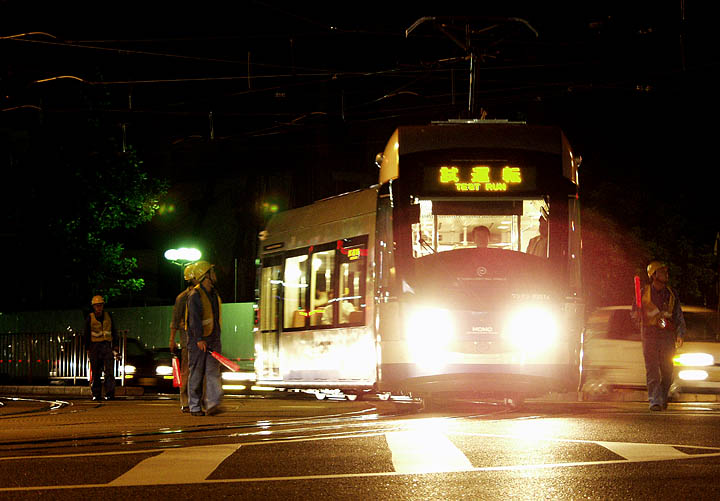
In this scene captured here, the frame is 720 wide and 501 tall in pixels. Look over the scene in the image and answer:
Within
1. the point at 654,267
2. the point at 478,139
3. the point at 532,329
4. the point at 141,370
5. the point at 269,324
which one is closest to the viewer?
the point at 532,329

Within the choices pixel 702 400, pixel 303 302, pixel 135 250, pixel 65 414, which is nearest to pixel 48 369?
pixel 303 302

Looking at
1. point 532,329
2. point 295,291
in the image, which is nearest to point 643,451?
point 532,329

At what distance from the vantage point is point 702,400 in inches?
765

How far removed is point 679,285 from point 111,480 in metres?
33.1

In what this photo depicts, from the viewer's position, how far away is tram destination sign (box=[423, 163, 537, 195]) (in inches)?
549

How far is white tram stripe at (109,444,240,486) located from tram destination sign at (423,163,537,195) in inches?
205

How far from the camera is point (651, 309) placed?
15031mm

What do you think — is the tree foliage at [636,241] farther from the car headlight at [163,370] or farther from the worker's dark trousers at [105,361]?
the worker's dark trousers at [105,361]

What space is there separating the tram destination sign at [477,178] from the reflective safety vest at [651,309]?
95.2 inches

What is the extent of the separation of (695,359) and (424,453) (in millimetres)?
9209

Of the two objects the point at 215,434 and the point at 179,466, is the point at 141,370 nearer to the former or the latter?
the point at 215,434

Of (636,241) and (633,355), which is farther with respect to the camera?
(636,241)

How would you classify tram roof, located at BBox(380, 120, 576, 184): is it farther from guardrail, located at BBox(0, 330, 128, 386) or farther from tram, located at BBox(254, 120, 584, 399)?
guardrail, located at BBox(0, 330, 128, 386)

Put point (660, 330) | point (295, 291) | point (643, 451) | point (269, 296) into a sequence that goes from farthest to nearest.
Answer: point (269, 296)
point (295, 291)
point (660, 330)
point (643, 451)
